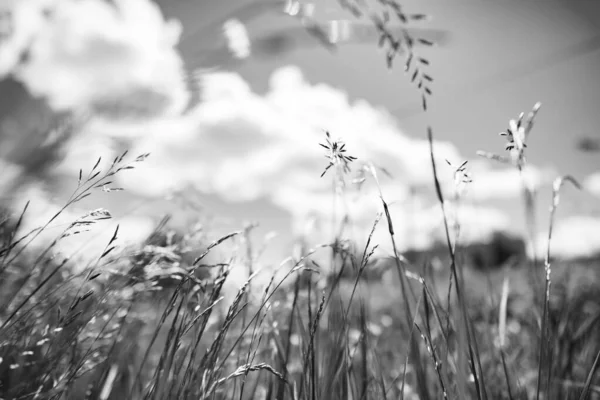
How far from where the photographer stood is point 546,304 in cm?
94

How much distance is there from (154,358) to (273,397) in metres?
2.14

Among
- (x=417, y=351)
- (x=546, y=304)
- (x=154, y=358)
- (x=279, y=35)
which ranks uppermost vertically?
(x=279, y=35)

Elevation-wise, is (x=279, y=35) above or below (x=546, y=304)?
above

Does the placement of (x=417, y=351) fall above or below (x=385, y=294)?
below

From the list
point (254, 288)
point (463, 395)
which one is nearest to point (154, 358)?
point (254, 288)

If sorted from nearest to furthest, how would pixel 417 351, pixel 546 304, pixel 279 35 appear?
1. pixel 279 35
2. pixel 546 304
3. pixel 417 351

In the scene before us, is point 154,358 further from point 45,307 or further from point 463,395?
point 463,395

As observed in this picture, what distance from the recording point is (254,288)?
5.32 ft

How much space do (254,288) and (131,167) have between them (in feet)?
2.49

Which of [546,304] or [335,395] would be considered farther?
[335,395]

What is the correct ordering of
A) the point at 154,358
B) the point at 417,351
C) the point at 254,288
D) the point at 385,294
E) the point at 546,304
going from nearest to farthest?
the point at 546,304 → the point at 417,351 → the point at 254,288 → the point at 154,358 → the point at 385,294

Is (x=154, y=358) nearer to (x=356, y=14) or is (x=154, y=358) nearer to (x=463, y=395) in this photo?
(x=463, y=395)

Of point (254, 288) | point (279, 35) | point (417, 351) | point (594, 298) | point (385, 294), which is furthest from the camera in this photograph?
point (385, 294)

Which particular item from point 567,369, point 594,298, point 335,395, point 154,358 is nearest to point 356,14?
point 335,395
